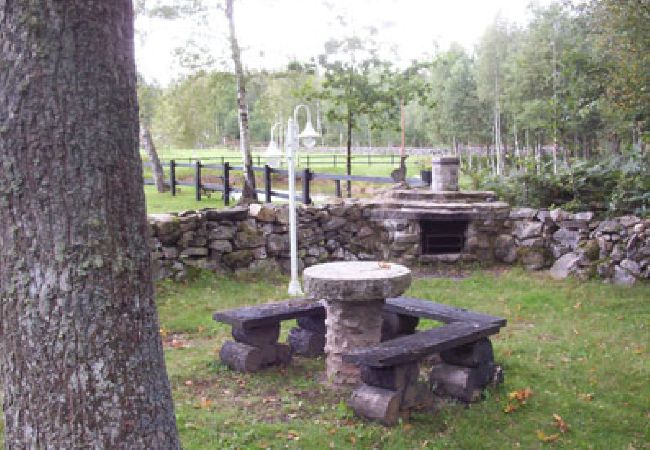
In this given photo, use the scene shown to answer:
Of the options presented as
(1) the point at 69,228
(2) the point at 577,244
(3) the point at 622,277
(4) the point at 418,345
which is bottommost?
(3) the point at 622,277

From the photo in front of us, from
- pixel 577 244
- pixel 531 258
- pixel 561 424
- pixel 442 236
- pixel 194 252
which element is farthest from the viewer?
pixel 442 236

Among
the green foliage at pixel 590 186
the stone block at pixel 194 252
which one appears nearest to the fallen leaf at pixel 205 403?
the stone block at pixel 194 252

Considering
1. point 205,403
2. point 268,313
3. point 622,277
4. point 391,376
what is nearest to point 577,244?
point 622,277

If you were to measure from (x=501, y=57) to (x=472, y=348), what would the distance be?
3387 centimetres

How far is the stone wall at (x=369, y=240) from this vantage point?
8.54 m

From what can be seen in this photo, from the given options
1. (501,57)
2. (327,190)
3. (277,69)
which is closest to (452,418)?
(277,69)

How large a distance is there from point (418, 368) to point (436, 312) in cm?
96

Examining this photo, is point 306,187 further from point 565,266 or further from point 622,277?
point 622,277

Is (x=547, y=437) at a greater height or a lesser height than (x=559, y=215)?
lesser

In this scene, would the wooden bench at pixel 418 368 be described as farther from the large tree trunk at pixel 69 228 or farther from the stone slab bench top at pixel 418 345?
the large tree trunk at pixel 69 228

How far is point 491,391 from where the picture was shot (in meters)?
5.03

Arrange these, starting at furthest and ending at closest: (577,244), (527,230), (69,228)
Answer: (527,230) → (577,244) → (69,228)

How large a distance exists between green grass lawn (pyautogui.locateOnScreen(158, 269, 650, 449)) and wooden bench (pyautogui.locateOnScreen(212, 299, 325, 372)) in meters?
0.11

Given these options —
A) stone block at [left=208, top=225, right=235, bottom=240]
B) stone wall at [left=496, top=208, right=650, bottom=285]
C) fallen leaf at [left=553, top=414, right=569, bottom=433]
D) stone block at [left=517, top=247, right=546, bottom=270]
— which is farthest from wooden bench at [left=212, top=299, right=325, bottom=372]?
stone block at [left=517, top=247, right=546, bottom=270]
